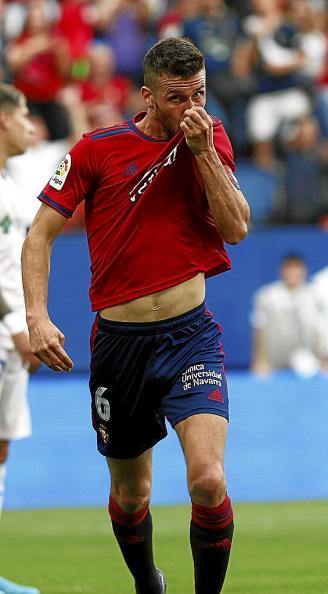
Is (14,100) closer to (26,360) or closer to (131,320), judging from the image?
(26,360)

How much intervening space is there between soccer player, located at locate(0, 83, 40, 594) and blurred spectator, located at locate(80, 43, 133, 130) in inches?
306

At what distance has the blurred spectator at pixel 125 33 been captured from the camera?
679 inches

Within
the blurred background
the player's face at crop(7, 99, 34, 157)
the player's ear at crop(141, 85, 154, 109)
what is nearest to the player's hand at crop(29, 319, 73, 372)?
the player's ear at crop(141, 85, 154, 109)

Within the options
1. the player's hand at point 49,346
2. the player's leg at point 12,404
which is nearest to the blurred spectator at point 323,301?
the player's leg at point 12,404

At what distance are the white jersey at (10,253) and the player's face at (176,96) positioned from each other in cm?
188

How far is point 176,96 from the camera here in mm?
5965

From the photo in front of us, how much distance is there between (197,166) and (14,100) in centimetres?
252

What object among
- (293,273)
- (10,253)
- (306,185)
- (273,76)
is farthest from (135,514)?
(273,76)

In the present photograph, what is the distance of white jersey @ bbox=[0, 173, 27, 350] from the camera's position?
7691 mm

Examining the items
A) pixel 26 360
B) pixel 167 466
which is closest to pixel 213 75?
pixel 167 466

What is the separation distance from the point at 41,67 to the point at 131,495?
409 inches

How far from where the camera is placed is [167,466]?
39.9 feet

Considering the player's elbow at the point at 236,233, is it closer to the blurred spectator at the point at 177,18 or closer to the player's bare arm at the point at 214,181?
the player's bare arm at the point at 214,181

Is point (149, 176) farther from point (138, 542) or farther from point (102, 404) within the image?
point (138, 542)
